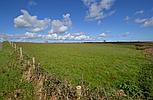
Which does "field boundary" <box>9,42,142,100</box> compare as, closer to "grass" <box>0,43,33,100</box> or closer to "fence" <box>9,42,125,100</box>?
"fence" <box>9,42,125,100</box>

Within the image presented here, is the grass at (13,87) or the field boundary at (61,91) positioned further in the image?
the grass at (13,87)

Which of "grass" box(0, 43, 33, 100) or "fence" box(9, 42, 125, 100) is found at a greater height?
"fence" box(9, 42, 125, 100)

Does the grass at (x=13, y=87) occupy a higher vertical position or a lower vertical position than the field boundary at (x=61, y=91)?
lower

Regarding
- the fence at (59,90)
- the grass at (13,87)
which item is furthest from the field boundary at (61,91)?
the grass at (13,87)

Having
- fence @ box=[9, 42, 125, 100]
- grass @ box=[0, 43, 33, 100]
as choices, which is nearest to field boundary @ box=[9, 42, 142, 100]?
fence @ box=[9, 42, 125, 100]

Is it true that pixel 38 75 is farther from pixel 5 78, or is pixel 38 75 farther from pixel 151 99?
pixel 151 99

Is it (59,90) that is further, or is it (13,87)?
(13,87)

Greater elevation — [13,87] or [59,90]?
[59,90]

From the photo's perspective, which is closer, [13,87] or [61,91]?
[61,91]

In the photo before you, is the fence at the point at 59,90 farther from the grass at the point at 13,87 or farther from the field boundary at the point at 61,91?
the grass at the point at 13,87

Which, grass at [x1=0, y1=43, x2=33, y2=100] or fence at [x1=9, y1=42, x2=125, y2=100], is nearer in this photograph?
fence at [x1=9, y1=42, x2=125, y2=100]

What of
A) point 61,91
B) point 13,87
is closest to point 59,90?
point 61,91

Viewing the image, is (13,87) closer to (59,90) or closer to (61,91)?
(59,90)

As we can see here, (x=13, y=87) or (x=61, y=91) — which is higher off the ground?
(x=61, y=91)
